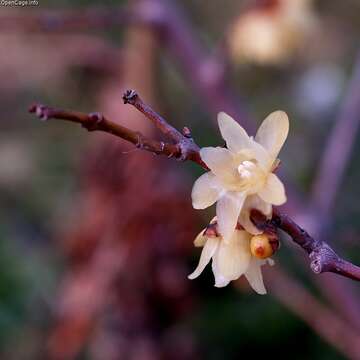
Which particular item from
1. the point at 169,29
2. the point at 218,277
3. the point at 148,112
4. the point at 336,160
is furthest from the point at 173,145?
the point at 169,29

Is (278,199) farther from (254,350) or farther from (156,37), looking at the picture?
(254,350)

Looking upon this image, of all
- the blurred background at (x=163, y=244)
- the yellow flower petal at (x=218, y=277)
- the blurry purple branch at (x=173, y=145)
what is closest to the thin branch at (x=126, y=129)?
the blurry purple branch at (x=173, y=145)

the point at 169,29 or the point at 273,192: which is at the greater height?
the point at 169,29

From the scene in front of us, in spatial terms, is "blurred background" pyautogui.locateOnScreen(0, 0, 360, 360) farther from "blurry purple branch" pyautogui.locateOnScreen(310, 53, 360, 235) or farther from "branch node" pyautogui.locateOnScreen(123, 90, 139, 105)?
"branch node" pyautogui.locateOnScreen(123, 90, 139, 105)

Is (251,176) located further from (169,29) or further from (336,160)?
(169,29)

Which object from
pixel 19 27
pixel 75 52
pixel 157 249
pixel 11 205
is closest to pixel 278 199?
pixel 19 27

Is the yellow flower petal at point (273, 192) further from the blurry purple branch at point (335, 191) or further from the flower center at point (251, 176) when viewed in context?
the blurry purple branch at point (335, 191)

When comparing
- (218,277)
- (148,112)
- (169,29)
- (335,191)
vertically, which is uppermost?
(169,29)
